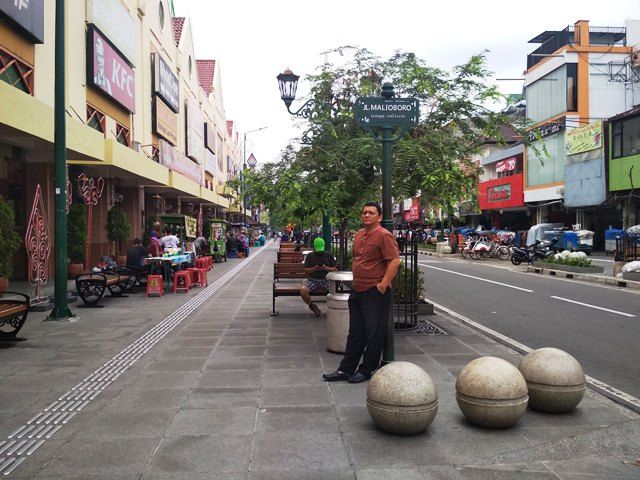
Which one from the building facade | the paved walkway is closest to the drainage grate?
the paved walkway

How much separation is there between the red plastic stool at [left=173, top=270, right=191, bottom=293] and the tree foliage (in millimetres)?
5511

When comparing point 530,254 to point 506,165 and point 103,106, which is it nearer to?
point 103,106

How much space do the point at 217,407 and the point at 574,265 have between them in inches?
703

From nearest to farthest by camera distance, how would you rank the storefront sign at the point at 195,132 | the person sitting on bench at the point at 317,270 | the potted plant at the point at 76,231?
1. the person sitting on bench at the point at 317,270
2. the potted plant at the point at 76,231
3. the storefront sign at the point at 195,132

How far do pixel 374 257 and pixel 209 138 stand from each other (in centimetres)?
3933

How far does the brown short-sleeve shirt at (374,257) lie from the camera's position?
18.0ft

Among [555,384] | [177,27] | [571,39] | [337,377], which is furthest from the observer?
[571,39]

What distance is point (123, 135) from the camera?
20938mm

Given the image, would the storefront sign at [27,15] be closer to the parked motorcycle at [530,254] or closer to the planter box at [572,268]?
the planter box at [572,268]

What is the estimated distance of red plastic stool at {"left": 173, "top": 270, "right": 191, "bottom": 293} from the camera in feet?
46.9

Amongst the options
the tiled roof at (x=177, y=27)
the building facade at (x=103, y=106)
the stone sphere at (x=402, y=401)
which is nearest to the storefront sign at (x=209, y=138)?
the building facade at (x=103, y=106)

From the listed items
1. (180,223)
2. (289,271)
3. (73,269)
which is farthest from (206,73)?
(289,271)

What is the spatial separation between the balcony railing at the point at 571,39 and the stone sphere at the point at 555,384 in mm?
40277

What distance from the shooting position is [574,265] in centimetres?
1970
